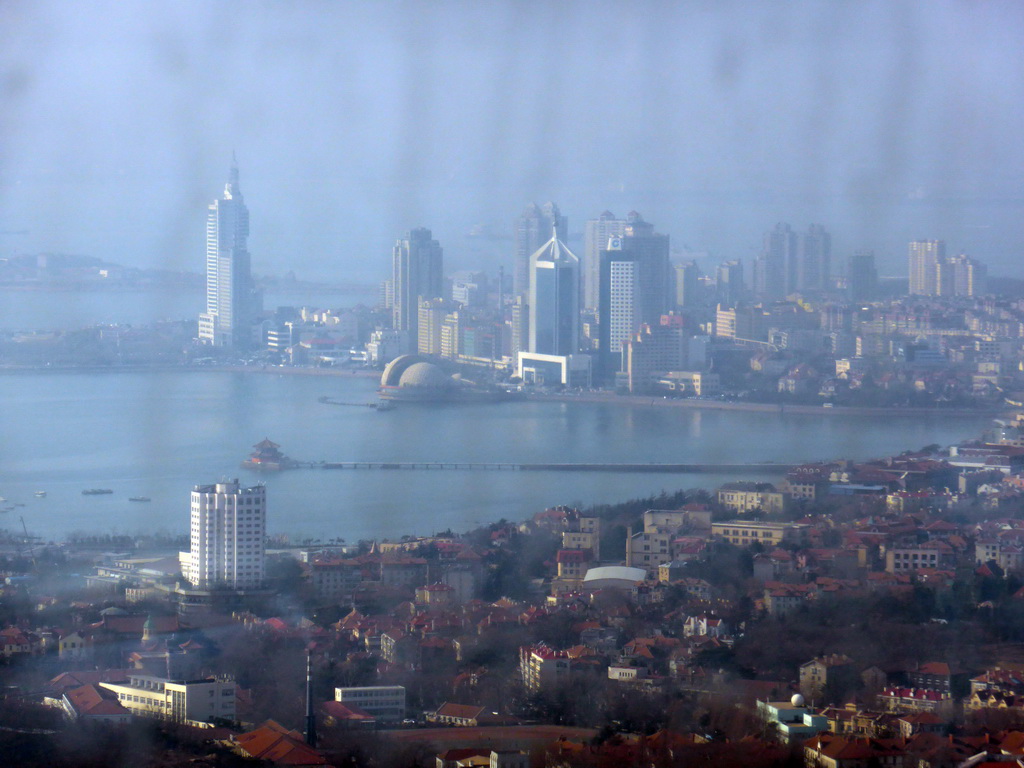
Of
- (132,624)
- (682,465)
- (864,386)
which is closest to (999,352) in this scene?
(864,386)

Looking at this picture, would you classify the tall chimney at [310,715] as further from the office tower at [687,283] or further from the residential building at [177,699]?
the office tower at [687,283]

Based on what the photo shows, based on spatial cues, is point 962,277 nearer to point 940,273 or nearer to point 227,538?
point 940,273

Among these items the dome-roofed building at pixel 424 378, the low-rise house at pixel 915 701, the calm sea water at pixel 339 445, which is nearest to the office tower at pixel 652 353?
the calm sea water at pixel 339 445

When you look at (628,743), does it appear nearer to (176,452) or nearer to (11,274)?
(176,452)

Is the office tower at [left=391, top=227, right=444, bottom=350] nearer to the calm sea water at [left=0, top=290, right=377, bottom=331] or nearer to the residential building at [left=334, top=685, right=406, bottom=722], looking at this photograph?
the calm sea water at [left=0, top=290, right=377, bottom=331]

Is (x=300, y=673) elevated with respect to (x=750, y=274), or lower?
lower

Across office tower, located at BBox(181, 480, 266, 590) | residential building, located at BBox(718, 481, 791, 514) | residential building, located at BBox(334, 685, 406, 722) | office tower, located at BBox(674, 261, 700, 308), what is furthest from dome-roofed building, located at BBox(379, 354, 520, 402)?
residential building, located at BBox(334, 685, 406, 722)
